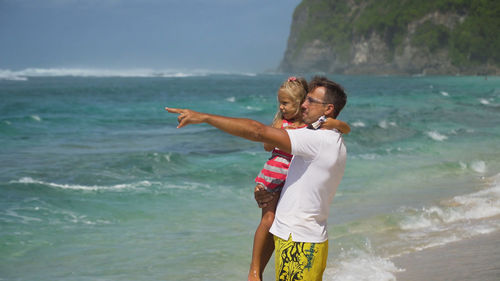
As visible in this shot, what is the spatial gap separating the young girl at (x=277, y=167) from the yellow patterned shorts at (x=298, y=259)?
405 millimetres

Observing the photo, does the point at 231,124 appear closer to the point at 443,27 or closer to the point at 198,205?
the point at 198,205

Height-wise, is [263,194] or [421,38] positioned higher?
[421,38]

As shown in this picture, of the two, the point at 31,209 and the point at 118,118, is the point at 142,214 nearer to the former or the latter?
the point at 31,209

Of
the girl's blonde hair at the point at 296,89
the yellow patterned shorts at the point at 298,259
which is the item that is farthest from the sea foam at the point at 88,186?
the yellow patterned shorts at the point at 298,259

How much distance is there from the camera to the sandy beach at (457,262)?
4.70m

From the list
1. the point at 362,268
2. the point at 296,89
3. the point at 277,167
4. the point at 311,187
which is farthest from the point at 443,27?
the point at 311,187

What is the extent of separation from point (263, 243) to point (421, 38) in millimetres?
115584


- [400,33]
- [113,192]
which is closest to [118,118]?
[113,192]

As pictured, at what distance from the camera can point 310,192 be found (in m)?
2.76

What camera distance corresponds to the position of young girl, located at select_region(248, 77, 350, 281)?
10.5ft

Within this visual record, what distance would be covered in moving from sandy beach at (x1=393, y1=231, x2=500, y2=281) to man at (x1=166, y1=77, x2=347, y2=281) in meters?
2.35

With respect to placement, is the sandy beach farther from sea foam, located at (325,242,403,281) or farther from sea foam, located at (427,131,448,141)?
sea foam, located at (427,131,448,141)

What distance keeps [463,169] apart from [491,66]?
101700 millimetres

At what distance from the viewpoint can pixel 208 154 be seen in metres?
15.2
